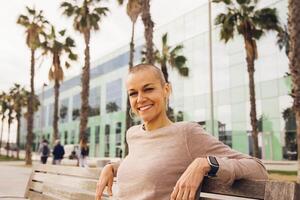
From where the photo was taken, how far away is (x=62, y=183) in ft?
12.6

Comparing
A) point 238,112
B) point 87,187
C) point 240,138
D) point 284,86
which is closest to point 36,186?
point 87,187

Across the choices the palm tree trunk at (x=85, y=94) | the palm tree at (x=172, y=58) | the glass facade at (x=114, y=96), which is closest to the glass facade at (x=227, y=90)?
the glass facade at (x=114, y=96)

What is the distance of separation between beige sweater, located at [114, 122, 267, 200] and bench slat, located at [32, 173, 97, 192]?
989 mm

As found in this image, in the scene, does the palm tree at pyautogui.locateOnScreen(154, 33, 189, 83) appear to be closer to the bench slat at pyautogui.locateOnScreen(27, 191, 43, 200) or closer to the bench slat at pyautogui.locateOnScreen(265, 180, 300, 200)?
the bench slat at pyautogui.locateOnScreen(27, 191, 43, 200)

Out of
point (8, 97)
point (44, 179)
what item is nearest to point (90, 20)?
point (44, 179)

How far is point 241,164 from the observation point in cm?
183

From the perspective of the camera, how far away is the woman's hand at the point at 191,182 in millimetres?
1736

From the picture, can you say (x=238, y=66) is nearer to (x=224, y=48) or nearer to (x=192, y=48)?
(x=224, y=48)

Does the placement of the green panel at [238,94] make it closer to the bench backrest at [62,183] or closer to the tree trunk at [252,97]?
the tree trunk at [252,97]

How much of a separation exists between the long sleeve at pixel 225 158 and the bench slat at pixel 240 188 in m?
0.04

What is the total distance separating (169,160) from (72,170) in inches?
70.8

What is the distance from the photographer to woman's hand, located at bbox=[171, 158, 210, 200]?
5.70ft

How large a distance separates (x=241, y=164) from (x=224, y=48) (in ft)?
111

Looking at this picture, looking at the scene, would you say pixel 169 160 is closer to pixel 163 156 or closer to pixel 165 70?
pixel 163 156
